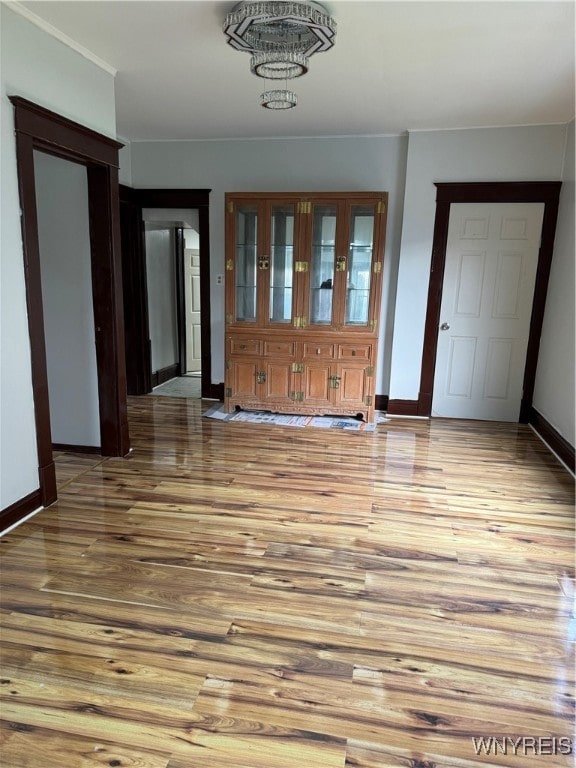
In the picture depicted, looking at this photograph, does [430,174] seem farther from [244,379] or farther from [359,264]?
[244,379]

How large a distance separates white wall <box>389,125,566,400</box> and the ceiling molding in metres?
2.89

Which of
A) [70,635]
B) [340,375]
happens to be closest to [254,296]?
[340,375]

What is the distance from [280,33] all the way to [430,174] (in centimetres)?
258

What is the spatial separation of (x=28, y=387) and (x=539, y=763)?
117 inches

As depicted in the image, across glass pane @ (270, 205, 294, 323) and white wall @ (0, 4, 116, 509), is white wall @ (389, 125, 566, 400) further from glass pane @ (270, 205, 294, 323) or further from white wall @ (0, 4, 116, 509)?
white wall @ (0, 4, 116, 509)

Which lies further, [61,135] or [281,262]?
[281,262]

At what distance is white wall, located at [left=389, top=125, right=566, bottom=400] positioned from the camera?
4.77 meters

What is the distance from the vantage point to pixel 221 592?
2453 millimetres

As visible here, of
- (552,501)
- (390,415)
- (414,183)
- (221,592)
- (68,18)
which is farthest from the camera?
(390,415)

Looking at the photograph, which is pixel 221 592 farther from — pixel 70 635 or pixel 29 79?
pixel 29 79

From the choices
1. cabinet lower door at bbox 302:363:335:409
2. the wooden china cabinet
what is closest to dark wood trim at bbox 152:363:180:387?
the wooden china cabinet

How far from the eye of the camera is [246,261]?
524cm

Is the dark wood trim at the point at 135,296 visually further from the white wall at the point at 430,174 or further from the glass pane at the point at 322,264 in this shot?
the white wall at the point at 430,174

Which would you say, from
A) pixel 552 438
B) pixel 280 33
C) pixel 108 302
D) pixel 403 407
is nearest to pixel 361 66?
pixel 280 33
